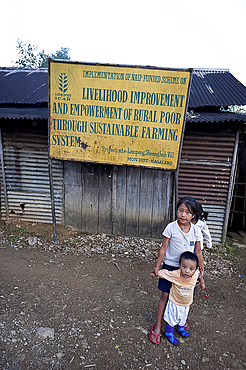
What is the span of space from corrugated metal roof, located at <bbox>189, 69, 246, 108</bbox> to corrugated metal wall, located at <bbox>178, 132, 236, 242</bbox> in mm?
799

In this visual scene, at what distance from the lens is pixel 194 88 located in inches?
238

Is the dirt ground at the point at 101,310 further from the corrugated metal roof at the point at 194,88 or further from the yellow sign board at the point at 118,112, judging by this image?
the corrugated metal roof at the point at 194,88

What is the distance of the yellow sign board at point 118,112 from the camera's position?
13.0ft

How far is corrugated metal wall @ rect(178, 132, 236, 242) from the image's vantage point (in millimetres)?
4829

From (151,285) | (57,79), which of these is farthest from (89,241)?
(57,79)

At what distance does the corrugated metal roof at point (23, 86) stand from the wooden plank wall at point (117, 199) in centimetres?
216

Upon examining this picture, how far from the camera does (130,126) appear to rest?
414 centimetres

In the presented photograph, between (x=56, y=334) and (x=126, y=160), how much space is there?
282 centimetres

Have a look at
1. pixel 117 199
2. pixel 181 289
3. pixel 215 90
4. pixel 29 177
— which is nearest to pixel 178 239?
pixel 181 289

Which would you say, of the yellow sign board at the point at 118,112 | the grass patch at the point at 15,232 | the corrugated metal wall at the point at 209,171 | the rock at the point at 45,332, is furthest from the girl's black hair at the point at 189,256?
the grass patch at the point at 15,232

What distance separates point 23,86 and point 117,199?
4394 mm

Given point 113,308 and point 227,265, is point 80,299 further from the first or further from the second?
point 227,265

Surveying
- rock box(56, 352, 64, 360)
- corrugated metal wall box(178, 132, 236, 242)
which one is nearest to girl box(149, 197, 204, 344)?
rock box(56, 352, 64, 360)

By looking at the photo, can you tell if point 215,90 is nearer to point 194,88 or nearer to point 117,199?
point 194,88
